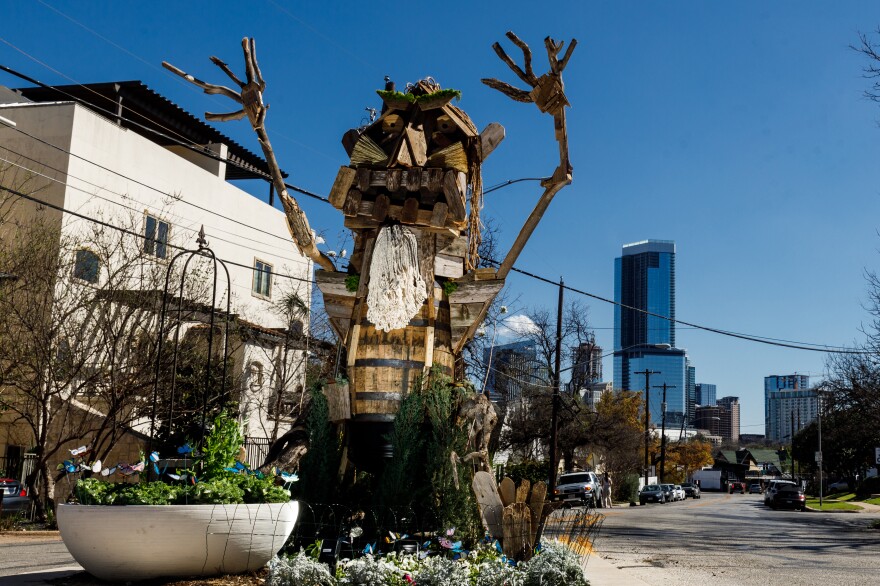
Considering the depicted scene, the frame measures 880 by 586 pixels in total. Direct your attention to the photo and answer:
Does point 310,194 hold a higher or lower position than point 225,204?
lower

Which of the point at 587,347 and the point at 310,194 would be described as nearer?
the point at 310,194

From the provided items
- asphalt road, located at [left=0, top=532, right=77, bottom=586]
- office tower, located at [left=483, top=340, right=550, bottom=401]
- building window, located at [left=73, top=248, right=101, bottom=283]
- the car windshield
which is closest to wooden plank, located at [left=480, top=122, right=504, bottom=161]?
asphalt road, located at [left=0, top=532, right=77, bottom=586]

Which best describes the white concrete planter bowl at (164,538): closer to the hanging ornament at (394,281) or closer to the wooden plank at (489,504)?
the wooden plank at (489,504)

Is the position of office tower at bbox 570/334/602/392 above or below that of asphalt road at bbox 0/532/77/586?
above

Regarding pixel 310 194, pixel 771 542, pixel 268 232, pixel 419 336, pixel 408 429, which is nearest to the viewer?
pixel 408 429

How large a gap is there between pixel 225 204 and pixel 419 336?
23842mm

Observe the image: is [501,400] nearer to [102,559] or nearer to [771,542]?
[771,542]

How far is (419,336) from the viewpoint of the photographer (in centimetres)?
909

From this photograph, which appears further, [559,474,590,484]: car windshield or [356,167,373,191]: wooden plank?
[559,474,590,484]: car windshield

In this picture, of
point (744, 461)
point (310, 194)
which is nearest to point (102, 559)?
point (310, 194)

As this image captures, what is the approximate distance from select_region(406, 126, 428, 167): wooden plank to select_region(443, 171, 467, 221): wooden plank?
35 centimetres

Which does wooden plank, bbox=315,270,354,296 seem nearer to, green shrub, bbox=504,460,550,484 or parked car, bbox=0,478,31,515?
parked car, bbox=0,478,31,515

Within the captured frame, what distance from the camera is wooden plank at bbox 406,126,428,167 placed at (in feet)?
30.5

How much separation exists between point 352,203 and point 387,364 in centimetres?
187
